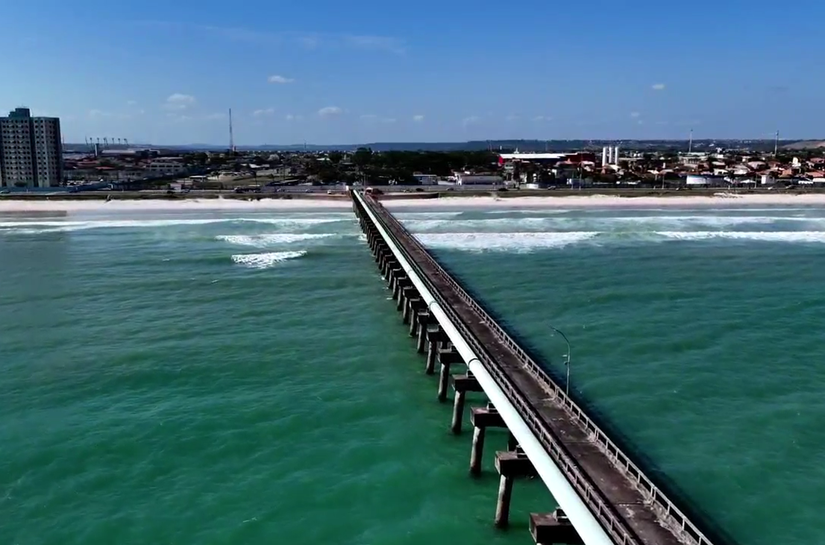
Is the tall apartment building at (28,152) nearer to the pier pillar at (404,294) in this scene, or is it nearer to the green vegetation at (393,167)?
the green vegetation at (393,167)

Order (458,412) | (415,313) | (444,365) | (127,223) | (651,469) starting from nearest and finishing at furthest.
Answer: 1. (651,469)
2. (458,412)
3. (444,365)
4. (415,313)
5. (127,223)

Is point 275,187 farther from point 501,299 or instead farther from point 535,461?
point 535,461

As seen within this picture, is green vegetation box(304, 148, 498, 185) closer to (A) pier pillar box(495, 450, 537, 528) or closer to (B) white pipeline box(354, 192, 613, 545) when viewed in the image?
(B) white pipeline box(354, 192, 613, 545)

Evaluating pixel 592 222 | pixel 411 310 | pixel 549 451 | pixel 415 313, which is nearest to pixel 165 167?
pixel 592 222

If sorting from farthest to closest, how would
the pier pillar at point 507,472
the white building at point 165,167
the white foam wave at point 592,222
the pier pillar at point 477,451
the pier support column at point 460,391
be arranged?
1. the white building at point 165,167
2. the white foam wave at point 592,222
3. the pier support column at point 460,391
4. the pier pillar at point 477,451
5. the pier pillar at point 507,472

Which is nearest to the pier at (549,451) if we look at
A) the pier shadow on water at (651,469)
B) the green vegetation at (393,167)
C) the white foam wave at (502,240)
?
the pier shadow on water at (651,469)

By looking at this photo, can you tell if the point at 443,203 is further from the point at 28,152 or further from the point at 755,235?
the point at 28,152
